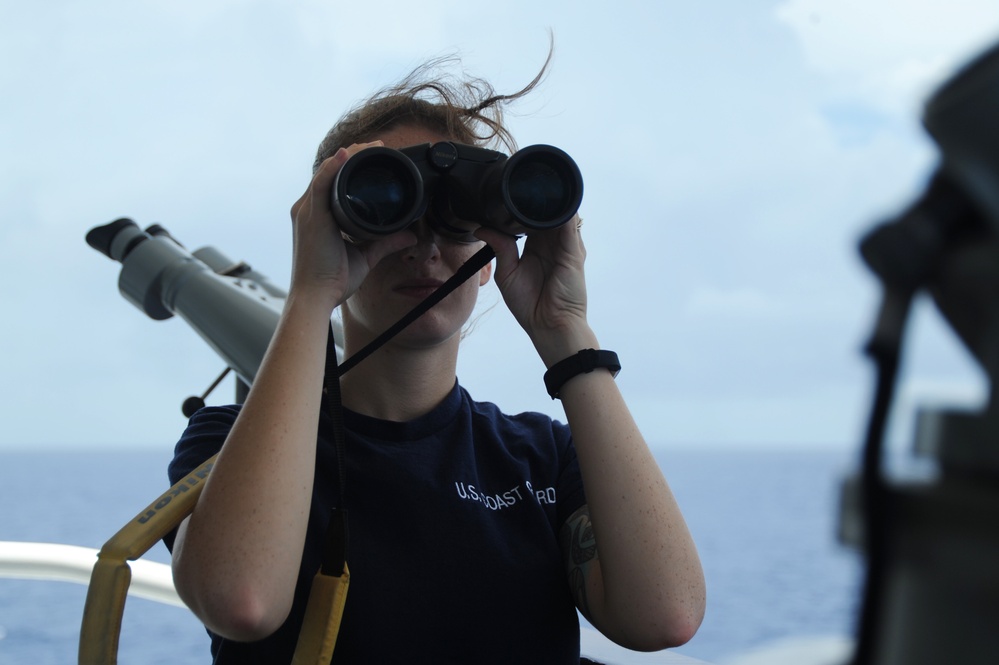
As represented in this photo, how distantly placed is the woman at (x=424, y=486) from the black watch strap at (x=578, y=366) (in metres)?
0.01

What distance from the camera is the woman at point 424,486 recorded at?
33.1 inches

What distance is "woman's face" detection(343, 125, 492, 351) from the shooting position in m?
1.01

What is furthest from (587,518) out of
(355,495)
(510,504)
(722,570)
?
(722,570)

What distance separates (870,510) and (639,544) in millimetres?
752

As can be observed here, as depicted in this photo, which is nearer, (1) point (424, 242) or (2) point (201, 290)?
(1) point (424, 242)

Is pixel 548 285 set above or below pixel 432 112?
below

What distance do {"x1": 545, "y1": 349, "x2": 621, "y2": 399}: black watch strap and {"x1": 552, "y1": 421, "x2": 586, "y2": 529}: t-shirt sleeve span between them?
3.9 inches

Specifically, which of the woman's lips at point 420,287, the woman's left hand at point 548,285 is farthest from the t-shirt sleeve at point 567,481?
the woman's lips at point 420,287

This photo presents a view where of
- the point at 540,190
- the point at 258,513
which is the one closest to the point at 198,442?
the point at 258,513

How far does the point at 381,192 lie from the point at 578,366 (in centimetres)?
27

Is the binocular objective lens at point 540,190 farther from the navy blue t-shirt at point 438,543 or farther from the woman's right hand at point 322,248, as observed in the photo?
the navy blue t-shirt at point 438,543

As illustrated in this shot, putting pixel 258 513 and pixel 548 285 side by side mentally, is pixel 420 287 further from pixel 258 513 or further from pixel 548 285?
pixel 258 513

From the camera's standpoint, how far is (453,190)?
3.24 feet

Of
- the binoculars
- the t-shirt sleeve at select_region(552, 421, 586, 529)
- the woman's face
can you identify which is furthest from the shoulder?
the binoculars
